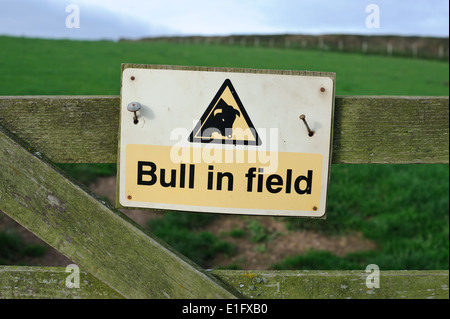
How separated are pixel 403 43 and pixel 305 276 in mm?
43500

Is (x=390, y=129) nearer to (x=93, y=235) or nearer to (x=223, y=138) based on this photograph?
(x=223, y=138)

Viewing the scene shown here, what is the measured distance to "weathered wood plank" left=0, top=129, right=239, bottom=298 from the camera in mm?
1804

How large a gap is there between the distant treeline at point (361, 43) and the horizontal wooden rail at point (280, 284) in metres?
34.9

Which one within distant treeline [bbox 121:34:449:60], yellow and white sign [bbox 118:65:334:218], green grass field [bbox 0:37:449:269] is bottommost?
green grass field [bbox 0:37:449:269]

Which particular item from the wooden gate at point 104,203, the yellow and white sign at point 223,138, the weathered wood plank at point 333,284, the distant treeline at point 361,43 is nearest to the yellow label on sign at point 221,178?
the yellow and white sign at point 223,138

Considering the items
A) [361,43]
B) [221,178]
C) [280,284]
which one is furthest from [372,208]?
[361,43]

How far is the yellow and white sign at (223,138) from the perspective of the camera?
1.83 metres

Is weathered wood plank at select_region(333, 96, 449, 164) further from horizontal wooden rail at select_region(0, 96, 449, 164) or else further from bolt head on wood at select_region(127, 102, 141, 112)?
bolt head on wood at select_region(127, 102, 141, 112)

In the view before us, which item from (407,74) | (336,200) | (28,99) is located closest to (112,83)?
(336,200)

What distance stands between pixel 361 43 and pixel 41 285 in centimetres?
4379

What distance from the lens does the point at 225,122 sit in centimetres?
182

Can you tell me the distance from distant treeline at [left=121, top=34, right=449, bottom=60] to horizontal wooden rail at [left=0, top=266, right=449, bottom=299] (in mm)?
34853

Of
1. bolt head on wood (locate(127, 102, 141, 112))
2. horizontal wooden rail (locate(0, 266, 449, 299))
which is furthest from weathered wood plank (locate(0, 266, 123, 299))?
bolt head on wood (locate(127, 102, 141, 112))
